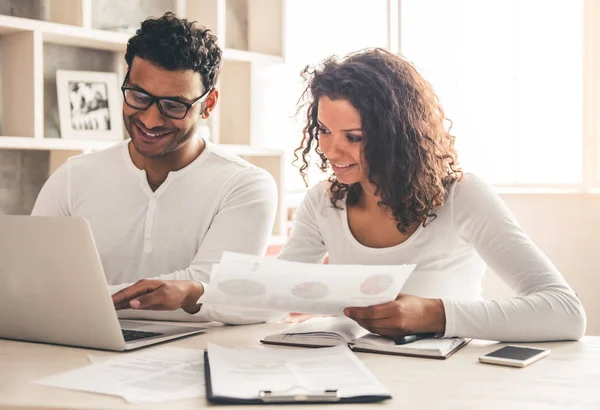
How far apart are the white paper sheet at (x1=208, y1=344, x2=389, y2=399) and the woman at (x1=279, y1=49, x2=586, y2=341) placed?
1.31 ft

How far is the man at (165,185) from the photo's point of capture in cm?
208

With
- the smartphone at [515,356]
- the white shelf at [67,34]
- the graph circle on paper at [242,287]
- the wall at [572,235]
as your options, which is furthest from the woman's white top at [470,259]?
the wall at [572,235]

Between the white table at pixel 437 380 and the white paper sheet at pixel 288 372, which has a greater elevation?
the white paper sheet at pixel 288 372

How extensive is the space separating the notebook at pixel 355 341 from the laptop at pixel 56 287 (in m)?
0.27

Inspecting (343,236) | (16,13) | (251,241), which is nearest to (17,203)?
(16,13)

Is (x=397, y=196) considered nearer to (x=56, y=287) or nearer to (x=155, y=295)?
(x=155, y=295)

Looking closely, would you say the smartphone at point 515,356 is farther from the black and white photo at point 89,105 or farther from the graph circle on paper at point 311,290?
the black and white photo at point 89,105

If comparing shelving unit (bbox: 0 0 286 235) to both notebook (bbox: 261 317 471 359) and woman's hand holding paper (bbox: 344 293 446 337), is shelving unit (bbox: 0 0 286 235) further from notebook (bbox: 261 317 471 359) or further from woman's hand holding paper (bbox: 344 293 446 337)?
woman's hand holding paper (bbox: 344 293 446 337)

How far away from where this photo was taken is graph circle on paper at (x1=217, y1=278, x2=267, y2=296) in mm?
1432

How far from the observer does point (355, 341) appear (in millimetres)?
1519

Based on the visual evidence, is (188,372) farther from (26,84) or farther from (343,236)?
(26,84)

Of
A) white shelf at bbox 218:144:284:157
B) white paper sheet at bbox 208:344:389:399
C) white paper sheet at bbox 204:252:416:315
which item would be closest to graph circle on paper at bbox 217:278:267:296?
white paper sheet at bbox 204:252:416:315

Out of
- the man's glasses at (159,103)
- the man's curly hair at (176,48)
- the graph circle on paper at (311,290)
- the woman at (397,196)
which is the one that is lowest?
the graph circle on paper at (311,290)

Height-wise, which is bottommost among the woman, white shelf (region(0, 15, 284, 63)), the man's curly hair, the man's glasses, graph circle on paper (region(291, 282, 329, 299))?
graph circle on paper (region(291, 282, 329, 299))
